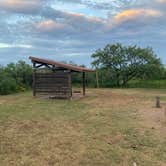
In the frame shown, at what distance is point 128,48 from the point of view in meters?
28.8

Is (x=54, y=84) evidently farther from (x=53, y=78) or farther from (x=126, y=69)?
(x=126, y=69)

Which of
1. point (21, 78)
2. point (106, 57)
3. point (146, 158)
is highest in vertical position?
point (106, 57)

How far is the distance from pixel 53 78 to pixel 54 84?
355 mm

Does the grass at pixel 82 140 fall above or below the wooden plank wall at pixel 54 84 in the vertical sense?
below

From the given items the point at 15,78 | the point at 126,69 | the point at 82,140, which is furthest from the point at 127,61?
the point at 82,140

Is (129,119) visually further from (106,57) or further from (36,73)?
(106,57)

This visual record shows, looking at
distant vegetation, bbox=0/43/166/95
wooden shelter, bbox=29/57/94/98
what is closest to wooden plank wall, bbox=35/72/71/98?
wooden shelter, bbox=29/57/94/98

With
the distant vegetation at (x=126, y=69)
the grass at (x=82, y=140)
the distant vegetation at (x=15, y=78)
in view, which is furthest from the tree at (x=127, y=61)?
the grass at (x=82, y=140)

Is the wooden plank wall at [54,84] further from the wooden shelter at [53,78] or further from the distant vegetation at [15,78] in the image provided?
the distant vegetation at [15,78]

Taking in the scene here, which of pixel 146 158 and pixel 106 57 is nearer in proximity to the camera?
pixel 146 158

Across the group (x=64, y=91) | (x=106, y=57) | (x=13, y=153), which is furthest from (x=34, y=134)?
(x=106, y=57)

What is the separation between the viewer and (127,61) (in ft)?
94.1

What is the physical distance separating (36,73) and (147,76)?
45.5 feet

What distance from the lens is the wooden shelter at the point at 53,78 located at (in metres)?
17.4
